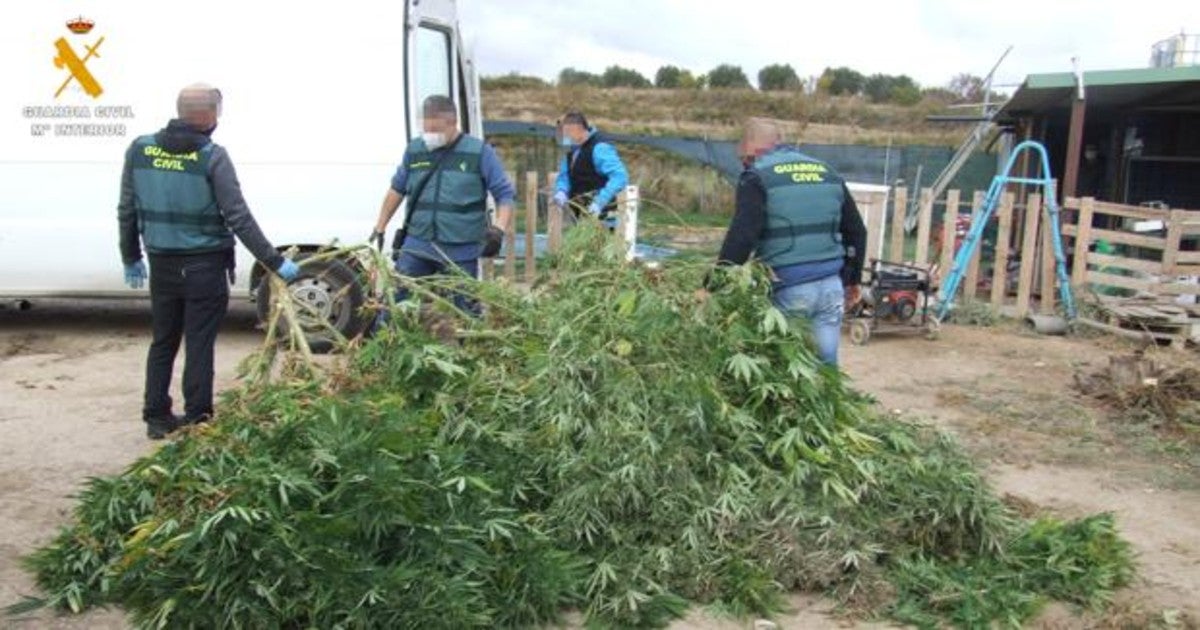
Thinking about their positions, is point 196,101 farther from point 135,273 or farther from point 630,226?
point 630,226

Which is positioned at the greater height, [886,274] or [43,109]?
[43,109]

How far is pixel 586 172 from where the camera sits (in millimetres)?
7824

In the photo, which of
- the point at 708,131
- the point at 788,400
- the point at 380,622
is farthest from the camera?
the point at 708,131

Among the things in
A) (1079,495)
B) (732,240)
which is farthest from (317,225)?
(1079,495)

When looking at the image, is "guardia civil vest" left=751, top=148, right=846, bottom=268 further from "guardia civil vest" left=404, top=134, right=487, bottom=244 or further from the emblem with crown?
the emblem with crown

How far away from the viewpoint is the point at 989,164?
2228 cm

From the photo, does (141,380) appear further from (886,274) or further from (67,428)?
(886,274)

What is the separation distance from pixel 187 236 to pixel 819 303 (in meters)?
3.22

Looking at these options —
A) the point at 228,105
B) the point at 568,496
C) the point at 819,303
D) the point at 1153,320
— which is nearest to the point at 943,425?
the point at 819,303

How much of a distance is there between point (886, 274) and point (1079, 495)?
13.7 feet

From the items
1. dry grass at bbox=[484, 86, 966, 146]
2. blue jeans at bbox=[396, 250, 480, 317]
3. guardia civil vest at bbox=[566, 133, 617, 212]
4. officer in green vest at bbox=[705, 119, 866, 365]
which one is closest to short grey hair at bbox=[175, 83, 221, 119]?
blue jeans at bbox=[396, 250, 480, 317]

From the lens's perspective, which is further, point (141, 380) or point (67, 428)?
point (141, 380)

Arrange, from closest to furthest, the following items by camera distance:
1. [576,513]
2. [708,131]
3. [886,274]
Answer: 1. [576,513]
2. [886,274]
3. [708,131]

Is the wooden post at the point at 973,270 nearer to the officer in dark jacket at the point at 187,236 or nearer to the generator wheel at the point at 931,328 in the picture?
the generator wheel at the point at 931,328
